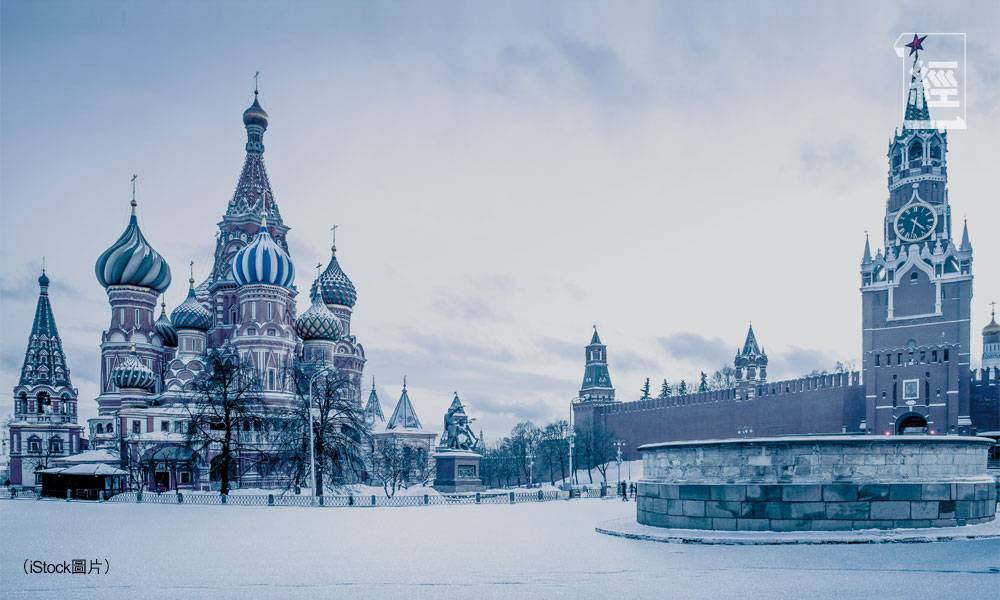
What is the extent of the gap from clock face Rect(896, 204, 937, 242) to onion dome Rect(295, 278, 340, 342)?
130 ft

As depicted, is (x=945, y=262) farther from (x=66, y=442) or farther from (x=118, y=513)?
(x=66, y=442)

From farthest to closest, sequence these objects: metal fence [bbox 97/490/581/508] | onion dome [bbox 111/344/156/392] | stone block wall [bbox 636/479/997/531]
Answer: onion dome [bbox 111/344/156/392]
metal fence [bbox 97/490/581/508]
stone block wall [bbox 636/479/997/531]

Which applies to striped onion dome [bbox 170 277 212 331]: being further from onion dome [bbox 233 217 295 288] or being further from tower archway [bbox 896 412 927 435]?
tower archway [bbox 896 412 927 435]

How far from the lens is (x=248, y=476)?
42.5 metres

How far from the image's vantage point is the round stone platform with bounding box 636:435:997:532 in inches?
565

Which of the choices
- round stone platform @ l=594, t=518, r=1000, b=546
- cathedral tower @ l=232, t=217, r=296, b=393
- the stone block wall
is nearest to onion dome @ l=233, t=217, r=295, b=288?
cathedral tower @ l=232, t=217, r=296, b=393

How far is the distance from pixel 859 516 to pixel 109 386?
47.2m

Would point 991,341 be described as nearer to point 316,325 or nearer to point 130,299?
point 316,325

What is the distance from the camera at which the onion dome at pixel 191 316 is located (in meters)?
52.0

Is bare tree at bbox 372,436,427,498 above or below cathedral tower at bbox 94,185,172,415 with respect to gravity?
below

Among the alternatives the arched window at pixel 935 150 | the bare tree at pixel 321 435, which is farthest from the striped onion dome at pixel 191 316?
the arched window at pixel 935 150

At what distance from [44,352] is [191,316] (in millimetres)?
15458

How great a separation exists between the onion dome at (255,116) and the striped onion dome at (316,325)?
1426 centimetres

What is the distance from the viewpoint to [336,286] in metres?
60.2
